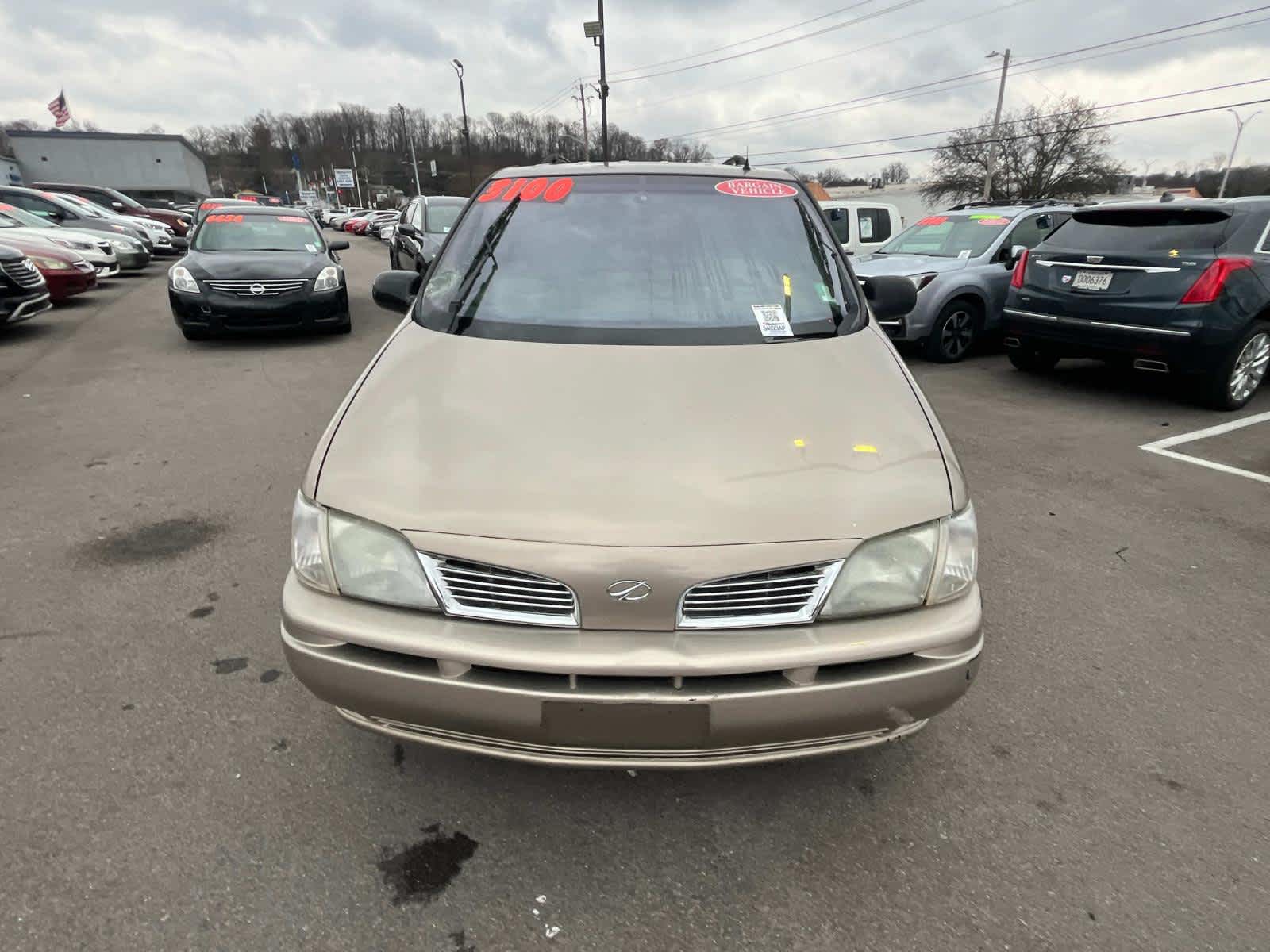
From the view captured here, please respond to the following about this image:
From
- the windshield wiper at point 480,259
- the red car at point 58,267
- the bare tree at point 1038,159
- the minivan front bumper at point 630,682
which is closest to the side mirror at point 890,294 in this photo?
the windshield wiper at point 480,259

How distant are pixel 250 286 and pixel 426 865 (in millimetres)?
7805

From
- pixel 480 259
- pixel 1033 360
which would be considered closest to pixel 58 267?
pixel 480 259

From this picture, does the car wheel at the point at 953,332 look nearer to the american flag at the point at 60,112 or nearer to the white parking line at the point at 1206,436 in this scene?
the white parking line at the point at 1206,436

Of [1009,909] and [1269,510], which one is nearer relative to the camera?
[1009,909]

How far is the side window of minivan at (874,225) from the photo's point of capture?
11.4 metres

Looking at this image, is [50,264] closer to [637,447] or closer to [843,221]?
[843,221]

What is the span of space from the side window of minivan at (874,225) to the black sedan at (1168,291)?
5.01 m

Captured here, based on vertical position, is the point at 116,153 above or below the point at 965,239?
above

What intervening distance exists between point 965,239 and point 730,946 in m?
8.29

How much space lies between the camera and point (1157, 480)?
471 cm

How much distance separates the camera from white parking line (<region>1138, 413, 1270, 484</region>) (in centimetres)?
487

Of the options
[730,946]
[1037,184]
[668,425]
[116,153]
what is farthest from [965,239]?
[116,153]

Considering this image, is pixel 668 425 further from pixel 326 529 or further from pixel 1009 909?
pixel 1009 909

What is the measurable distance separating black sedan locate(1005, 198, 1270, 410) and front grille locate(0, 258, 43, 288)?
10538mm
